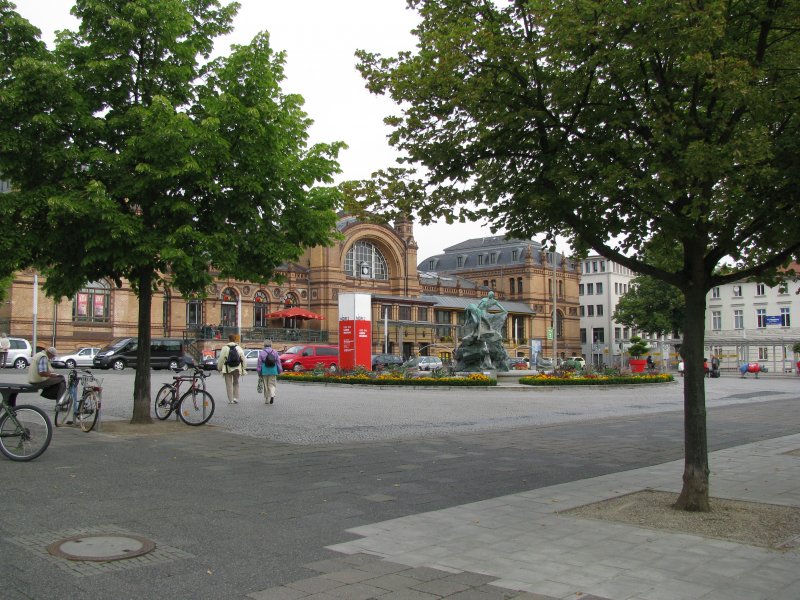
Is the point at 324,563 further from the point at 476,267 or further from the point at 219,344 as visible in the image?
the point at 476,267

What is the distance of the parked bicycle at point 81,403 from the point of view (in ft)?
41.0

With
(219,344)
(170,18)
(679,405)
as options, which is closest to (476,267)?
(219,344)

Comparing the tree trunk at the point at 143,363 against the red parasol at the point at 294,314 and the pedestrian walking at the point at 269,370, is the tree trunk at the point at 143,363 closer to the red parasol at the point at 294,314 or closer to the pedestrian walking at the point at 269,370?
the pedestrian walking at the point at 269,370

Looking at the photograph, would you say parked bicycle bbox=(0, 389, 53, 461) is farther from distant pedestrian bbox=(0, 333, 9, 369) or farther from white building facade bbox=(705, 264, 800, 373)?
white building facade bbox=(705, 264, 800, 373)

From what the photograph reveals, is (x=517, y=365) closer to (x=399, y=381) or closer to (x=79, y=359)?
(x=399, y=381)

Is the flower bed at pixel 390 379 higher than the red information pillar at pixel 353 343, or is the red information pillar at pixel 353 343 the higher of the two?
the red information pillar at pixel 353 343

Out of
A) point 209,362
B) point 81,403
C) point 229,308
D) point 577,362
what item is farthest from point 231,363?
point 229,308

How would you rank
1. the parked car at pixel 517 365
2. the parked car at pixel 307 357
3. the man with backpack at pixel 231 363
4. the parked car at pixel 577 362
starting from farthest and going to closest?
the parked car at pixel 307 357, the parked car at pixel 517 365, the parked car at pixel 577 362, the man with backpack at pixel 231 363

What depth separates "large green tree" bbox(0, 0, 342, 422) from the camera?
38.4 feet

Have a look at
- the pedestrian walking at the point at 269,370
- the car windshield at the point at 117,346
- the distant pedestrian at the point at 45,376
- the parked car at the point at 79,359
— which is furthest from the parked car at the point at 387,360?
the distant pedestrian at the point at 45,376

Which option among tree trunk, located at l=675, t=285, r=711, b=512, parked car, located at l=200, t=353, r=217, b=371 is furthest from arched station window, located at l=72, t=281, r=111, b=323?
tree trunk, located at l=675, t=285, r=711, b=512

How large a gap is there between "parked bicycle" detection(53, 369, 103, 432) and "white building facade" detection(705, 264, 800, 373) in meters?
62.3

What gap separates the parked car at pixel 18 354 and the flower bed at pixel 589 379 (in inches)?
1083

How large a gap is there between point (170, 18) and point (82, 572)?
10.4 meters
